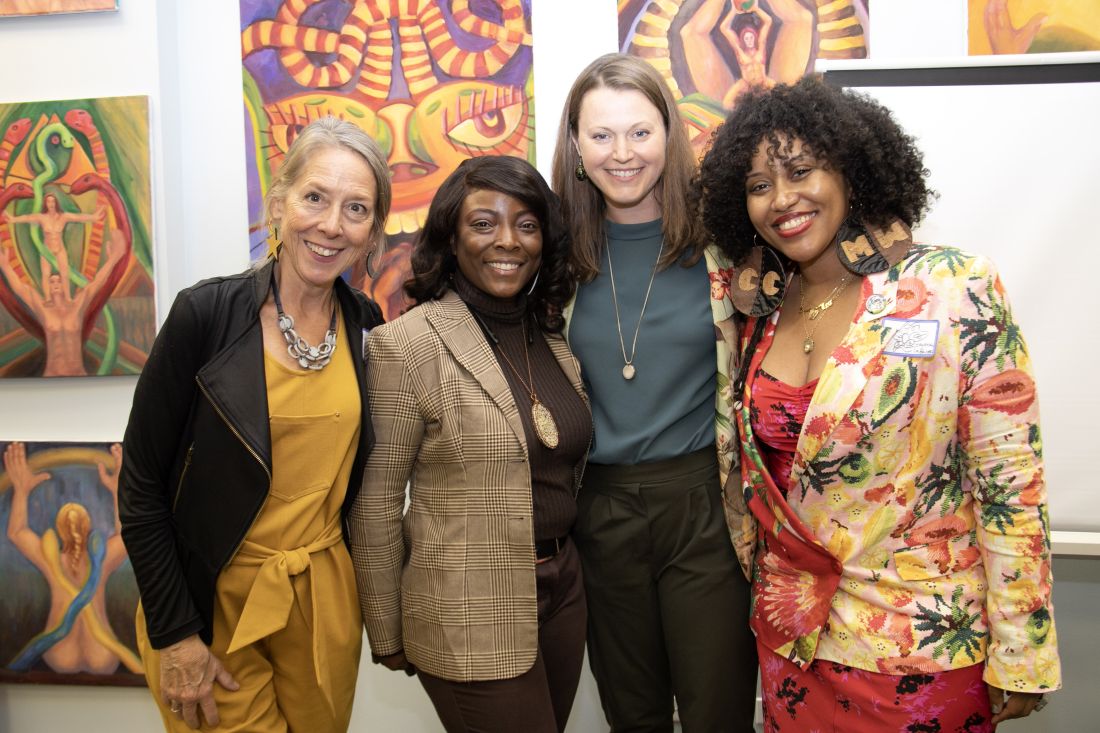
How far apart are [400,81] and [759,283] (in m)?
1.47

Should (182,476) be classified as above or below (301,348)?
below

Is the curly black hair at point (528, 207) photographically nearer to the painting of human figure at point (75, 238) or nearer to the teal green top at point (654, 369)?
the teal green top at point (654, 369)

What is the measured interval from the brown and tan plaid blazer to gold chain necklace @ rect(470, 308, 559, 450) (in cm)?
6

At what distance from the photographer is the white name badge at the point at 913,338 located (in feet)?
4.24

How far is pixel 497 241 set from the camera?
1601mm

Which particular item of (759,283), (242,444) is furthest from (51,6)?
(759,283)

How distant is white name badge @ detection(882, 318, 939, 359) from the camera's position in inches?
50.8

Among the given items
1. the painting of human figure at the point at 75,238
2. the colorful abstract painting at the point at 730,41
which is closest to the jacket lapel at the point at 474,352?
the colorful abstract painting at the point at 730,41

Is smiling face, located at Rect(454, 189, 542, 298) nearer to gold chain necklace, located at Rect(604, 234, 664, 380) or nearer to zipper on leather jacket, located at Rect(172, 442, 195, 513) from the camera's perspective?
gold chain necklace, located at Rect(604, 234, 664, 380)

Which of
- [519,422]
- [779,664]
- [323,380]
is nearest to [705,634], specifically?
[779,664]

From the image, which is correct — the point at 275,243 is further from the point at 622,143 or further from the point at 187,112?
the point at 187,112

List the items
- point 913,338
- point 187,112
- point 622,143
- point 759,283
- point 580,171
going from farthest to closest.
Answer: point 187,112, point 580,171, point 622,143, point 759,283, point 913,338

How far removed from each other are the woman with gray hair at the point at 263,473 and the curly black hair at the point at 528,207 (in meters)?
0.15

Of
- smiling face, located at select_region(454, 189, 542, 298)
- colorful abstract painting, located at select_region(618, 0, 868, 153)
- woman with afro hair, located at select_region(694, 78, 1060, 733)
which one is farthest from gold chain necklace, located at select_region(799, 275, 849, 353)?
colorful abstract painting, located at select_region(618, 0, 868, 153)
